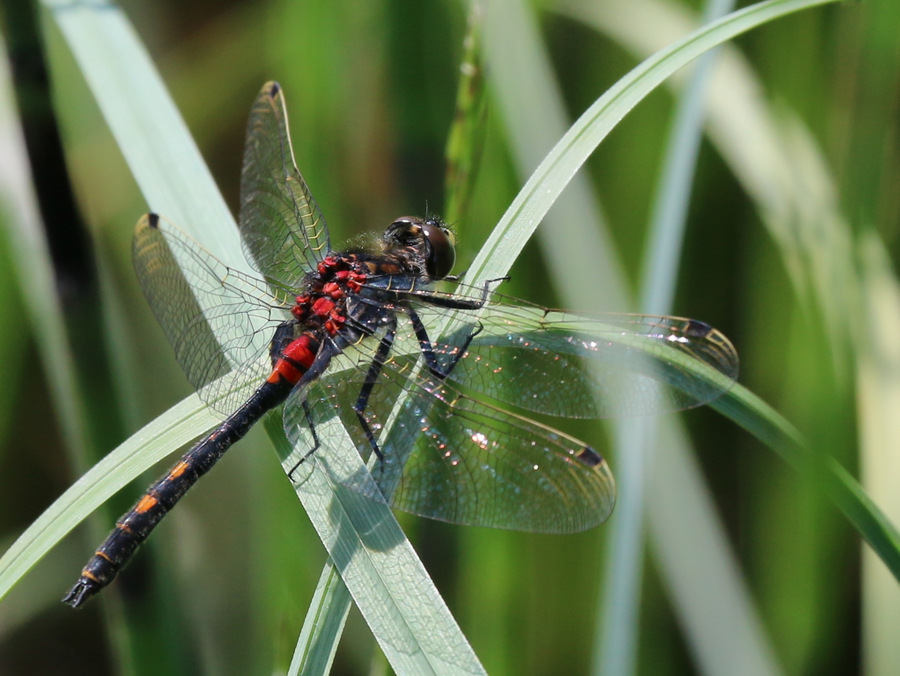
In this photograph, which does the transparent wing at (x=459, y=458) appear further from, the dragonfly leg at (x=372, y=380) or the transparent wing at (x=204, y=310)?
the transparent wing at (x=204, y=310)

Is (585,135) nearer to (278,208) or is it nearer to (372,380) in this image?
(372,380)

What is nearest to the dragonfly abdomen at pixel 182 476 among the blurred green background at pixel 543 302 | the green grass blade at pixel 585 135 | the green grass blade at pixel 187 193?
the blurred green background at pixel 543 302

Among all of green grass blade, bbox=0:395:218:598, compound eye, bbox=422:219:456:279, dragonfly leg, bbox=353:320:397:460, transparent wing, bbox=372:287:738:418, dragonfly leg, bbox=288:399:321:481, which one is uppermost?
compound eye, bbox=422:219:456:279

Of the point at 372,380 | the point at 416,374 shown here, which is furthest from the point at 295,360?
the point at 416,374

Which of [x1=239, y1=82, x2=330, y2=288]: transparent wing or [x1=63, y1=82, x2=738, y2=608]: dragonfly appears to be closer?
[x1=63, y1=82, x2=738, y2=608]: dragonfly

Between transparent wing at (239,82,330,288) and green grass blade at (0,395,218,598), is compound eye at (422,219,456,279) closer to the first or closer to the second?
transparent wing at (239,82,330,288)

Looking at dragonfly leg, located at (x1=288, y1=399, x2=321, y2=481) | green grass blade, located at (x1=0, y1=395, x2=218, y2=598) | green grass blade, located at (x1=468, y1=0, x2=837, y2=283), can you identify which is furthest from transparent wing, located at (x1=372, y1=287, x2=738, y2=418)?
green grass blade, located at (x1=0, y1=395, x2=218, y2=598)

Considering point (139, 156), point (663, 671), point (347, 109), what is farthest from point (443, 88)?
point (663, 671)
